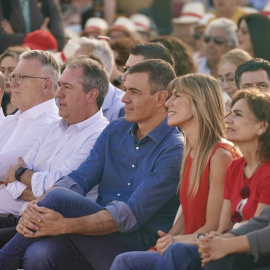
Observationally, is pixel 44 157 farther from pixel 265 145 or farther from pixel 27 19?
pixel 27 19

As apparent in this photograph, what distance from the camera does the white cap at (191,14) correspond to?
41.9 ft

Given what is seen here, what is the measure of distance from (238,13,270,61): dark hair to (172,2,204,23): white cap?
3918mm

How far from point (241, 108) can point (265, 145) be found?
11.1 inches

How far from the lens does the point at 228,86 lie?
754cm

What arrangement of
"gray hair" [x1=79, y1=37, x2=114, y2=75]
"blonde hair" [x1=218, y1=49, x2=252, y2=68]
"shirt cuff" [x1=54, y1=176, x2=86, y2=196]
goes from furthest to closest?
"gray hair" [x1=79, y1=37, x2=114, y2=75] < "blonde hair" [x1=218, y1=49, x2=252, y2=68] < "shirt cuff" [x1=54, y1=176, x2=86, y2=196]

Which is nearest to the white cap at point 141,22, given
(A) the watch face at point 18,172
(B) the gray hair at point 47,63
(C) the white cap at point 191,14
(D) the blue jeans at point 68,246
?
(C) the white cap at point 191,14

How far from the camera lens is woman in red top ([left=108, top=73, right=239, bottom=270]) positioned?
489 centimetres

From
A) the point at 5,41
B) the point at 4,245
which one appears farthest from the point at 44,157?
the point at 5,41

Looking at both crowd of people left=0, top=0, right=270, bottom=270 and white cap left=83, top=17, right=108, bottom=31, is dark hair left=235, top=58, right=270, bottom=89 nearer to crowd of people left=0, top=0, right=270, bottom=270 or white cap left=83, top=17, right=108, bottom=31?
crowd of people left=0, top=0, right=270, bottom=270

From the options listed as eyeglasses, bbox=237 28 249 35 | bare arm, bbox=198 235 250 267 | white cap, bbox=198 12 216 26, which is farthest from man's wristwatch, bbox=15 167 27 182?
white cap, bbox=198 12 216 26

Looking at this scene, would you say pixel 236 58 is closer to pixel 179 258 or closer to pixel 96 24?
pixel 179 258

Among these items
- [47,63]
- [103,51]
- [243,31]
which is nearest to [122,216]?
[47,63]

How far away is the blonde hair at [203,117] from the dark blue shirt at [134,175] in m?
0.25

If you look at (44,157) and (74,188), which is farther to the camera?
(44,157)
